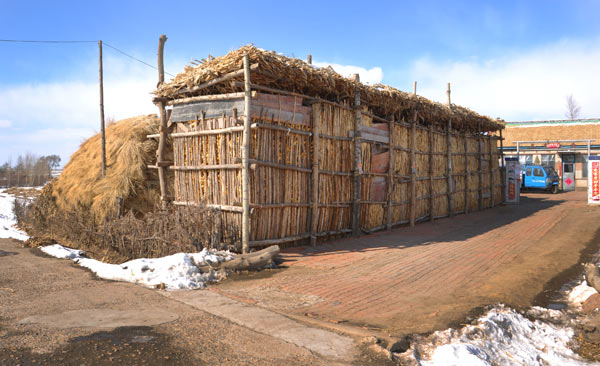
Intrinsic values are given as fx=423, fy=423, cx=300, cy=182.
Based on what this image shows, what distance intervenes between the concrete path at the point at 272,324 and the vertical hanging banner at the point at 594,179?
15.3 m

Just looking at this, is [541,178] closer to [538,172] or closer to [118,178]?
[538,172]

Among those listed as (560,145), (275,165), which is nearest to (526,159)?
(560,145)

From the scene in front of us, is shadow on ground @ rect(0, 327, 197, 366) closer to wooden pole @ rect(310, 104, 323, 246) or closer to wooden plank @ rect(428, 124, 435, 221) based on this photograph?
wooden pole @ rect(310, 104, 323, 246)

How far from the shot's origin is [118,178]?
9680 mm

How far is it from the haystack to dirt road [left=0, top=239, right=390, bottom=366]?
3.98 meters

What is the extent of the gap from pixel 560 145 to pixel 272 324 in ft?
103

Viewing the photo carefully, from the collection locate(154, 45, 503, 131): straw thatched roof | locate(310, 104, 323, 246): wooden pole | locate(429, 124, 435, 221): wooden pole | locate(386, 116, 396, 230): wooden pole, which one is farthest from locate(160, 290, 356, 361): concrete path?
locate(429, 124, 435, 221): wooden pole

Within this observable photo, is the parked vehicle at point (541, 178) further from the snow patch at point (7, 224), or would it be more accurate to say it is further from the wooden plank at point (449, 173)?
the snow patch at point (7, 224)

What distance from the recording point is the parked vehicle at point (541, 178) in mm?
25250

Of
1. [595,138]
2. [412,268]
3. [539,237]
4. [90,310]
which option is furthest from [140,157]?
[595,138]

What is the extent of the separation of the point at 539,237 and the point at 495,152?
9605 millimetres

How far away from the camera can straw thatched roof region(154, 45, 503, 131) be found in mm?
7281

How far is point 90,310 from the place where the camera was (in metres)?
4.50

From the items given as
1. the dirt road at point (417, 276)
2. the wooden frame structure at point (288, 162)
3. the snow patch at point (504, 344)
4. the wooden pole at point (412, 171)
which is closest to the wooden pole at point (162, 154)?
the wooden frame structure at point (288, 162)
